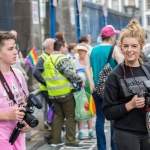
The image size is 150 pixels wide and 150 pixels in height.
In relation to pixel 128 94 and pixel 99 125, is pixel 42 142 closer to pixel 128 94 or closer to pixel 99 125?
pixel 99 125

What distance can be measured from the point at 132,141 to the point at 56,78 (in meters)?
3.90

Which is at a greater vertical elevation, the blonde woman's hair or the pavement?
the blonde woman's hair

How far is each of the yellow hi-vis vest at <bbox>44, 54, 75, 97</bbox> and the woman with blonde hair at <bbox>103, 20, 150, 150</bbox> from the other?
366 cm

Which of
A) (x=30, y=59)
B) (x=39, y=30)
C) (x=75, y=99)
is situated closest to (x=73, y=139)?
(x=75, y=99)

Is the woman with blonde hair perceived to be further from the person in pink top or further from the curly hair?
the person in pink top

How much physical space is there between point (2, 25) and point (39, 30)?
113 inches

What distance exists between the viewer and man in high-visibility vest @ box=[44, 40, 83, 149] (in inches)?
319

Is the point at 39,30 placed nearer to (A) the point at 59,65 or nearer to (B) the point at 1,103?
(A) the point at 59,65

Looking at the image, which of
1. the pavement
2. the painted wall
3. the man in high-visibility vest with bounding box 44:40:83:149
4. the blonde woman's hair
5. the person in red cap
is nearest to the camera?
the blonde woman's hair

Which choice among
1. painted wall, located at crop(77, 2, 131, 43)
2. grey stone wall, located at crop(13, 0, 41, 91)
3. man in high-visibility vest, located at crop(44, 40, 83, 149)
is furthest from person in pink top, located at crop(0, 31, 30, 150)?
painted wall, located at crop(77, 2, 131, 43)

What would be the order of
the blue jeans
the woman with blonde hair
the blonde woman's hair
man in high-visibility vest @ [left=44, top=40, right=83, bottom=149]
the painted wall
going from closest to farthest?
1. the woman with blonde hair
2. the blonde woman's hair
3. the blue jeans
4. man in high-visibility vest @ [left=44, top=40, right=83, bottom=149]
5. the painted wall

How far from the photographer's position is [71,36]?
21859mm

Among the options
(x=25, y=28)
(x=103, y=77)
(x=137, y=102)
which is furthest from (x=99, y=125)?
(x=25, y=28)

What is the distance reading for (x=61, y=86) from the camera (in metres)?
8.17
